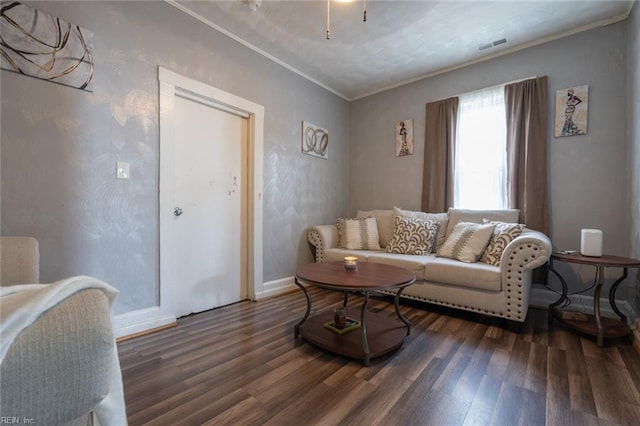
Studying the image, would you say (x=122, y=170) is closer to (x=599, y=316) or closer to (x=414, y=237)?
(x=414, y=237)

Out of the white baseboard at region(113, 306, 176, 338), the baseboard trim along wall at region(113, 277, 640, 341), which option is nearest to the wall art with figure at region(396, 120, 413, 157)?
the baseboard trim along wall at region(113, 277, 640, 341)

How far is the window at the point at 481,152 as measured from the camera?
120 inches

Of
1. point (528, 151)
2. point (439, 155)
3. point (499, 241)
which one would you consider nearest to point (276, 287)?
point (499, 241)

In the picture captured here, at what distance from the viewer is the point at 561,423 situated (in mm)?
1216

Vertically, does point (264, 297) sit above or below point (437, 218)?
below

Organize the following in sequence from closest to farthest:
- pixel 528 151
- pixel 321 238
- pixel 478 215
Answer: pixel 528 151
pixel 478 215
pixel 321 238

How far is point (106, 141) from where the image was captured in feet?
6.39

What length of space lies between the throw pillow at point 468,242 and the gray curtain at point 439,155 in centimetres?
67

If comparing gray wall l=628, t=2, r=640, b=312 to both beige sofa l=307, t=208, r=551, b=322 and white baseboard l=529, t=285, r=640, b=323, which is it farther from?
beige sofa l=307, t=208, r=551, b=322

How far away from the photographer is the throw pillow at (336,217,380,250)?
3.32 meters

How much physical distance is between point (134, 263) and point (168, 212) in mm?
454

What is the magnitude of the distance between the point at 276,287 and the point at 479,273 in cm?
202

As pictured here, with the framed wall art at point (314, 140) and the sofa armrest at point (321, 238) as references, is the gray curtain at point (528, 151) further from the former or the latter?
the framed wall art at point (314, 140)

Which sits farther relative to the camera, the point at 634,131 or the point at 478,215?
the point at 478,215
